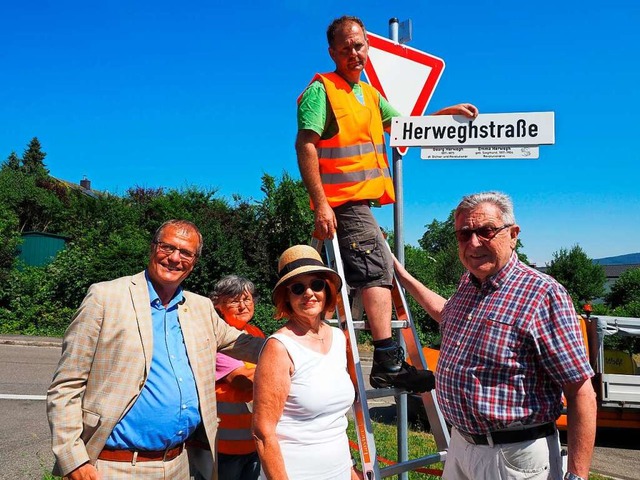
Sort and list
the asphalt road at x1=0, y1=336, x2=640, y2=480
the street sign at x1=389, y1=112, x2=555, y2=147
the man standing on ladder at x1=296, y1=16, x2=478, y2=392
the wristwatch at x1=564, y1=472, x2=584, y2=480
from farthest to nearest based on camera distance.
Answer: the asphalt road at x1=0, y1=336, x2=640, y2=480
the man standing on ladder at x1=296, y1=16, x2=478, y2=392
the street sign at x1=389, y1=112, x2=555, y2=147
the wristwatch at x1=564, y1=472, x2=584, y2=480

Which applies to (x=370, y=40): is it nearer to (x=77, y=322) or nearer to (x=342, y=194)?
(x=342, y=194)

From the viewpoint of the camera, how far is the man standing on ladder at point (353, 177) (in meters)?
2.71

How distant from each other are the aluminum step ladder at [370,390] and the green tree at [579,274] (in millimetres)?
26986

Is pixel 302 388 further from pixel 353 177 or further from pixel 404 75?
pixel 404 75

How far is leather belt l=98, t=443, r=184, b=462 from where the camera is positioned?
2215mm

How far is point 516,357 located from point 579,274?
28.5m

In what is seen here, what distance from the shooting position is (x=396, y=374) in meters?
2.66

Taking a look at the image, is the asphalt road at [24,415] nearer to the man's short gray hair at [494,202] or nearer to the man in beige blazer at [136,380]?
the man in beige blazer at [136,380]

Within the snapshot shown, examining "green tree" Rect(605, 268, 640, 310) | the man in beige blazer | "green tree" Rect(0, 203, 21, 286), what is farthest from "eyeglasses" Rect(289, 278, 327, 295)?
"green tree" Rect(605, 268, 640, 310)

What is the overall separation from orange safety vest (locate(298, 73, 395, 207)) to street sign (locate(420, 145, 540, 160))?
0.31 metres

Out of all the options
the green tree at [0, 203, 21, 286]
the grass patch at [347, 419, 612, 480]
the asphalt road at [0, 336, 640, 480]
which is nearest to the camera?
the grass patch at [347, 419, 612, 480]

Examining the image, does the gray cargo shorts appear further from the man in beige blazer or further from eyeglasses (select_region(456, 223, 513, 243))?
the man in beige blazer

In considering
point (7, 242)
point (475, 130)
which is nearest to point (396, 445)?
point (475, 130)

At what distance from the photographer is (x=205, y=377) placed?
2498 millimetres
